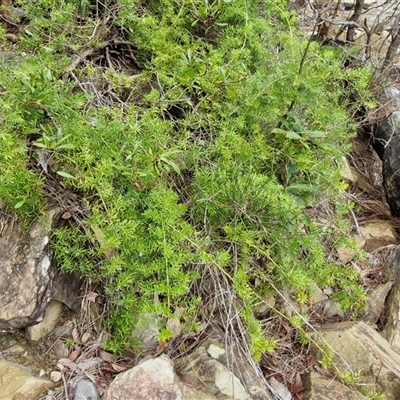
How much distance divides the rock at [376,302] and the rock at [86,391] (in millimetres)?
1877

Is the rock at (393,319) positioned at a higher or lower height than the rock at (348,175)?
lower

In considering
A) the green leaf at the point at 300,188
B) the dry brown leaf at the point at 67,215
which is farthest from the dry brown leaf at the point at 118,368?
the green leaf at the point at 300,188

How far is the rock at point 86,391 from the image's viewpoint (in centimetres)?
202

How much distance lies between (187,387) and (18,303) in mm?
889

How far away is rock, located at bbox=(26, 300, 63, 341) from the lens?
86.5 inches

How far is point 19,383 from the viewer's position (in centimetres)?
200

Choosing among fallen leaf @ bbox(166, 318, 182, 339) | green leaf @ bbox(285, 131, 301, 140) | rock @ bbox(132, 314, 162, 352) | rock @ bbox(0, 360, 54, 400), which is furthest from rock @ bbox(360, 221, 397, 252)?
rock @ bbox(0, 360, 54, 400)

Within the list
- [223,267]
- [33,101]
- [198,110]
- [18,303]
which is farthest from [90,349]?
[198,110]

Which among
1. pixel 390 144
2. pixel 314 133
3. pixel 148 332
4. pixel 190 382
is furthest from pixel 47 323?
pixel 390 144

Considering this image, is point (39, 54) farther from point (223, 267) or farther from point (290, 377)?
point (290, 377)

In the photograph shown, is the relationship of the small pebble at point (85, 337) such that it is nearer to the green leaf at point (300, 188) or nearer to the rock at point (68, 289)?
the rock at point (68, 289)

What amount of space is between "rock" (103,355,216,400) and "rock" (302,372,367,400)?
0.67 meters

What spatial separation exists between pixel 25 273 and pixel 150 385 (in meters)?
0.81

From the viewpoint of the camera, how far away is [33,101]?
2.26 metres
